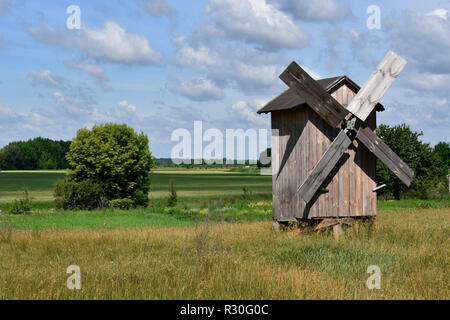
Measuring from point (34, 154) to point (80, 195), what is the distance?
Result: 233 ft

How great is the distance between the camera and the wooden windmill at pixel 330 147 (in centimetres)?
1197

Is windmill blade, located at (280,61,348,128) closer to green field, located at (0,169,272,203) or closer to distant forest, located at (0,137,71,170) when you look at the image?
green field, located at (0,169,272,203)

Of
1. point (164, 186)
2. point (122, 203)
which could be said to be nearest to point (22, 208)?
point (122, 203)

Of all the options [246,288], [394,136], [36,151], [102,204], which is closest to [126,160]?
[102,204]

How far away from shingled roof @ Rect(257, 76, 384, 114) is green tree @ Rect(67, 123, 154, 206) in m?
16.7

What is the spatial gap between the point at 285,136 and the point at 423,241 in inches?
183

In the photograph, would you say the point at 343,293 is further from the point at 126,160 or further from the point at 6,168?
the point at 6,168

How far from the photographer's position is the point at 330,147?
11.9 meters

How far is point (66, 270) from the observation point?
7.38 metres

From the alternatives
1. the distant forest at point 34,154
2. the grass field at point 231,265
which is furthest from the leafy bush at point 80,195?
the distant forest at point 34,154

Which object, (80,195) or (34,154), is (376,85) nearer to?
(80,195)

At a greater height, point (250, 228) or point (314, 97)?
point (314, 97)

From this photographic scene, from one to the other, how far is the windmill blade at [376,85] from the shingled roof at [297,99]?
0.61 metres

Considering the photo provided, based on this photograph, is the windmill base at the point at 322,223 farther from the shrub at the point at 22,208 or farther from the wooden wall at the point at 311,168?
the shrub at the point at 22,208
